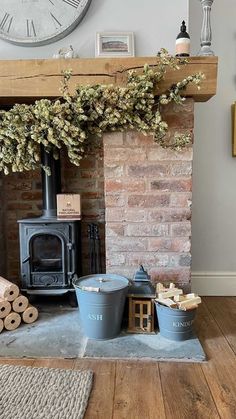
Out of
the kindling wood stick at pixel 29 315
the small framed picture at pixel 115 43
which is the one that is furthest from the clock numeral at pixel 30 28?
the kindling wood stick at pixel 29 315

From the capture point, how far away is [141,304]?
6.66ft

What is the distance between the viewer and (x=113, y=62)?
2064 millimetres

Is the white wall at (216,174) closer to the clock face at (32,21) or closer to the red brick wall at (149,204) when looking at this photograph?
the red brick wall at (149,204)

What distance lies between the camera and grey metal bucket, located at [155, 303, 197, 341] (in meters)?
1.89

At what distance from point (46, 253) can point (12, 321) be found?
21.6 inches

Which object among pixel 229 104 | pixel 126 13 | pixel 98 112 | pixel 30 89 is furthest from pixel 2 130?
pixel 229 104

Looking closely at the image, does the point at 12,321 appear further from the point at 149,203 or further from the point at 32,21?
the point at 32,21

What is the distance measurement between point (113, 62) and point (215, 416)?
5.99 feet

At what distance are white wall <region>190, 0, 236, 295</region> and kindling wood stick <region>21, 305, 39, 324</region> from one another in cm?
123

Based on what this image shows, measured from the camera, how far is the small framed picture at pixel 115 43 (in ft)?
7.34

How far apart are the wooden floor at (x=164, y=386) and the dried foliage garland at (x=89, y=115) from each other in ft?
3.70

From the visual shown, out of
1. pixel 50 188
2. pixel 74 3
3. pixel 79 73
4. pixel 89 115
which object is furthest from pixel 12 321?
pixel 74 3

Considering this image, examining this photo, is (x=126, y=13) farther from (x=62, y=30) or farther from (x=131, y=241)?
(x=131, y=241)

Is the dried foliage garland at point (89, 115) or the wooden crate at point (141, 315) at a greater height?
the dried foliage garland at point (89, 115)
